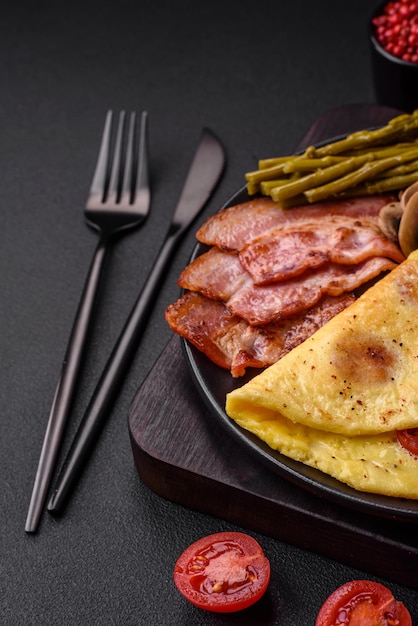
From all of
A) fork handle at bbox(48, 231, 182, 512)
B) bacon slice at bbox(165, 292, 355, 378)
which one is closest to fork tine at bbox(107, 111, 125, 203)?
fork handle at bbox(48, 231, 182, 512)

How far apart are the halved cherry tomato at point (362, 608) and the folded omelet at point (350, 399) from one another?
45cm

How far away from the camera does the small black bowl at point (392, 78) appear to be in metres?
6.58

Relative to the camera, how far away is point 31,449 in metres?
5.19

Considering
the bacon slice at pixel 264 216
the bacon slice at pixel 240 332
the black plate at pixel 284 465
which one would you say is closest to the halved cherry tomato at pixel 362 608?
the black plate at pixel 284 465

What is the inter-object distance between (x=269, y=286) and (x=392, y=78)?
2.57m

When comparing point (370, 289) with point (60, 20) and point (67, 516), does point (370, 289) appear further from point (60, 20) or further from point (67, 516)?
point (60, 20)

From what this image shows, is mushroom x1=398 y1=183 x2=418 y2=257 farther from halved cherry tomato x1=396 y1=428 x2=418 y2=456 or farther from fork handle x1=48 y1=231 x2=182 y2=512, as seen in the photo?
fork handle x1=48 y1=231 x2=182 y2=512

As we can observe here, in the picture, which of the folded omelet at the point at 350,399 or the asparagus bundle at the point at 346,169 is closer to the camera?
the folded omelet at the point at 350,399

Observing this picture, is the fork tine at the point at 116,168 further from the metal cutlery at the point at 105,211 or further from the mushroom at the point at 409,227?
the mushroom at the point at 409,227

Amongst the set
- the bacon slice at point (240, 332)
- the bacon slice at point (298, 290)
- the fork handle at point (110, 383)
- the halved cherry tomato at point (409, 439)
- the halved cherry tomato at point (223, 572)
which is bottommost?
the halved cherry tomato at point (223, 572)

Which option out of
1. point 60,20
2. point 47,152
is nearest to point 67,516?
point 47,152

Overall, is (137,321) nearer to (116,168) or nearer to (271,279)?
(271,279)

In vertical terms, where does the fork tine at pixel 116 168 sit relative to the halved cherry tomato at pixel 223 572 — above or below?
above

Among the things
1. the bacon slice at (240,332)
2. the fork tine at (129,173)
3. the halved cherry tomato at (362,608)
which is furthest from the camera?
the fork tine at (129,173)
